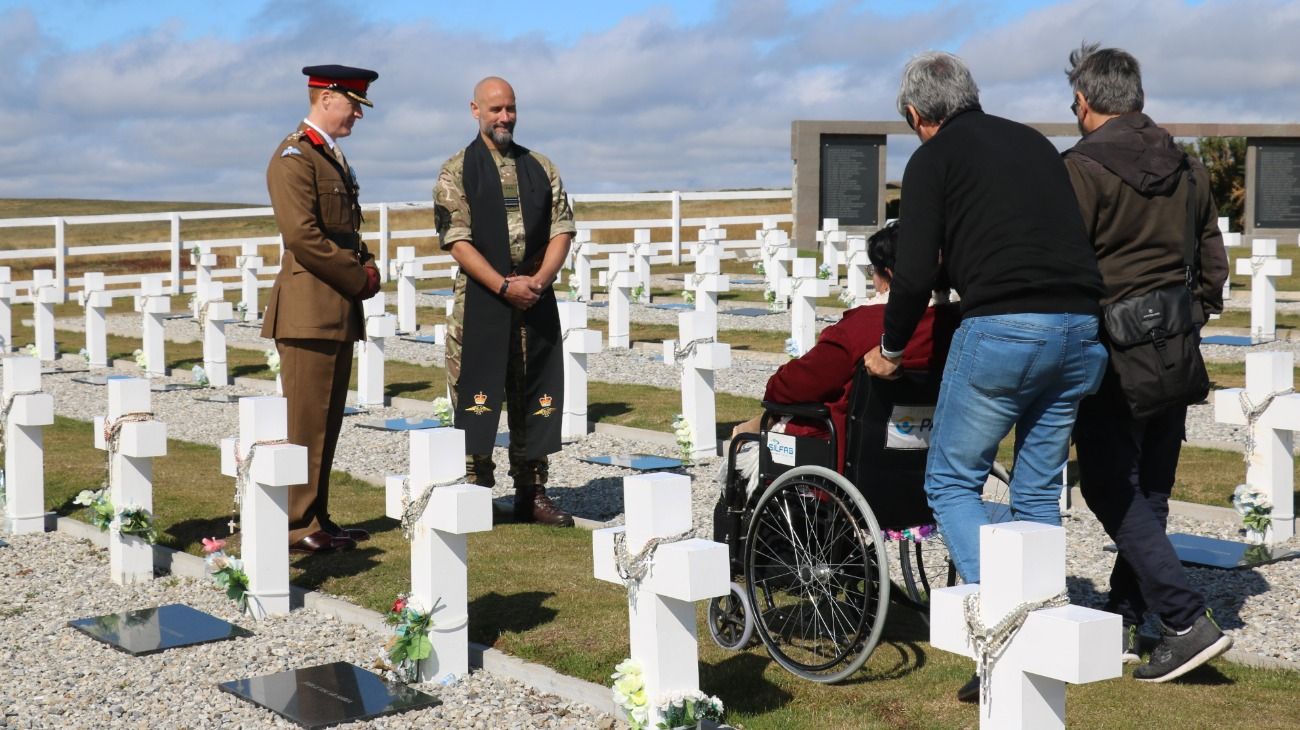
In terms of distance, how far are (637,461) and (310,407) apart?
306 cm

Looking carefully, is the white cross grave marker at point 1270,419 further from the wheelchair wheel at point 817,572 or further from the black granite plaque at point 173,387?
the black granite plaque at point 173,387

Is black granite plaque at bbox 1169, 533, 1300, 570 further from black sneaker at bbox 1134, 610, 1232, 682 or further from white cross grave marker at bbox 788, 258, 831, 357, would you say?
white cross grave marker at bbox 788, 258, 831, 357

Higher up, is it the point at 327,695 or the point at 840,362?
the point at 840,362

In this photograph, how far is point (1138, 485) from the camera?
183 inches

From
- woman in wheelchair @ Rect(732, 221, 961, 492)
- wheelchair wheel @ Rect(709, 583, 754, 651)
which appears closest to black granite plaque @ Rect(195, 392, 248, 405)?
wheelchair wheel @ Rect(709, 583, 754, 651)

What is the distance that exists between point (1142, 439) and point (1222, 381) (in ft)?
23.4

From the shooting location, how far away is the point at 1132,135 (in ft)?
14.7

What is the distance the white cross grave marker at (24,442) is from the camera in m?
6.83

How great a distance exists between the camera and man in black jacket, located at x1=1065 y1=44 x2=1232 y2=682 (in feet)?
14.5

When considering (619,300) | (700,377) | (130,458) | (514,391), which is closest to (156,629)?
(130,458)

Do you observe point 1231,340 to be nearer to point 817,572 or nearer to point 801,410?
point 801,410

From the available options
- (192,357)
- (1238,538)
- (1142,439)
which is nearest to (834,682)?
(1142,439)

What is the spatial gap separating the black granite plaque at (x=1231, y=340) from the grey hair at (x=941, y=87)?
10364 millimetres

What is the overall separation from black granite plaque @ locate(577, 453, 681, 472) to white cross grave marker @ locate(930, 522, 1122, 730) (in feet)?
18.7
